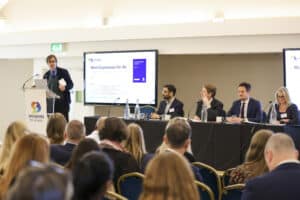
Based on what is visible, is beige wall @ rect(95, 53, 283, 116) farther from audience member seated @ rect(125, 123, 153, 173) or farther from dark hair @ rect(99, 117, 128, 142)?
dark hair @ rect(99, 117, 128, 142)

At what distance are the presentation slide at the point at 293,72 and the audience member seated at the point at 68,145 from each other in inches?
170

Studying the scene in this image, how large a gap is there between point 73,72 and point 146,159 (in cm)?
623

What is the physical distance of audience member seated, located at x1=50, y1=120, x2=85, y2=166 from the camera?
3.51m

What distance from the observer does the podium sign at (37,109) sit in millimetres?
6734

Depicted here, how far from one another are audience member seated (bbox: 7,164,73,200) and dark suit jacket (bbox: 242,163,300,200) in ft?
5.27

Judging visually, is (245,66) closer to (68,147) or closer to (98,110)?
(98,110)

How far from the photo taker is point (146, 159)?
3.56 metres

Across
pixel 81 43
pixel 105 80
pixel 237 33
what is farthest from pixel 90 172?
pixel 81 43

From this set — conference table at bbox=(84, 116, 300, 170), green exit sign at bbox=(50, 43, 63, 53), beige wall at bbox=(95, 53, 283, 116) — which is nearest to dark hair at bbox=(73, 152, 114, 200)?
conference table at bbox=(84, 116, 300, 170)

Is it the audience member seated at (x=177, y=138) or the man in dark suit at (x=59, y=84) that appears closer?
the audience member seated at (x=177, y=138)

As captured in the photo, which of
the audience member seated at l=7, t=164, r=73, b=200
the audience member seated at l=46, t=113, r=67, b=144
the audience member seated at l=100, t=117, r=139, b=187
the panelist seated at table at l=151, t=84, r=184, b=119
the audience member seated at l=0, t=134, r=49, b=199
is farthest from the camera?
the panelist seated at table at l=151, t=84, r=184, b=119

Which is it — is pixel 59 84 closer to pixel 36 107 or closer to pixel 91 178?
pixel 36 107

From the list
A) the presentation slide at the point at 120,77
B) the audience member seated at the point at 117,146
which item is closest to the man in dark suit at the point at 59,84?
the presentation slide at the point at 120,77

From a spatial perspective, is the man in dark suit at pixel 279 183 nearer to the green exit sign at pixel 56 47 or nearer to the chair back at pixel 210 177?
the chair back at pixel 210 177
